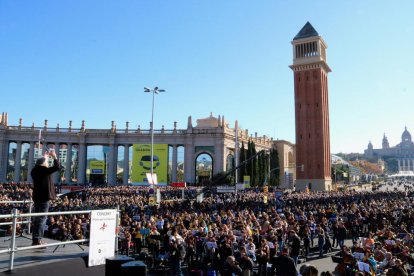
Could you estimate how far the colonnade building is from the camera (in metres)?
73.4

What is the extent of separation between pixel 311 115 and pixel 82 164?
51.8 m

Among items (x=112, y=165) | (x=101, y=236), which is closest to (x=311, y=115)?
(x=112, y=165)

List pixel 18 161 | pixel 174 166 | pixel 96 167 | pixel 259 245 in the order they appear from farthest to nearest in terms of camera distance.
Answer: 1. pixel 174 166
2. pixel 18 161
3. pixel 96 167
4. pixel 259 245

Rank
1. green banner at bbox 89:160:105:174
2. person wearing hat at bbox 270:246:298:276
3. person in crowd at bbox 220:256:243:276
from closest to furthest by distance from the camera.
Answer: person wearing hat at bbox 270:246:298:276, person in crowd at bbox 220:256:243:276, green banner at bbox 89:160:105:174

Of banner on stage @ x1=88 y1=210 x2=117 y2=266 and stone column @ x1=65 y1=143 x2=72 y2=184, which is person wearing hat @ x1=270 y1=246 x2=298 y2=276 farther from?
stone column @ x1=65 y1=143 x2=72 y2=184

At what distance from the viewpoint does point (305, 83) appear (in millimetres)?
82125

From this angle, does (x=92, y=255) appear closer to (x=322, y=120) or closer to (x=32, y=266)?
(x=32, y=266)

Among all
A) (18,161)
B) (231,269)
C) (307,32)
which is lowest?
(231,269)

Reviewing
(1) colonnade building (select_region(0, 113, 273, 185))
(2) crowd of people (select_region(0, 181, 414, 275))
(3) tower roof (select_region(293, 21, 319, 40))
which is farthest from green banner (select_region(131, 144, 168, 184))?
(3) tower roof (select_region(293, 21, 319, 40))

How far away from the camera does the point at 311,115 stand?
80750 mm

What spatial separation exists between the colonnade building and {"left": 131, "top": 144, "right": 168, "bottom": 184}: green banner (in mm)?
9341

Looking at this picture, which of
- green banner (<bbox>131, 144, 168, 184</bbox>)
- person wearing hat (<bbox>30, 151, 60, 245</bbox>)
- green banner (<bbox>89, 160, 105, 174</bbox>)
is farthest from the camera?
green banner (<bbox>89, 160, 105, 174</bbox>)

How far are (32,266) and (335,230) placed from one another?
17286mm

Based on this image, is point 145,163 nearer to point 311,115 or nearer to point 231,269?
point 311,115
